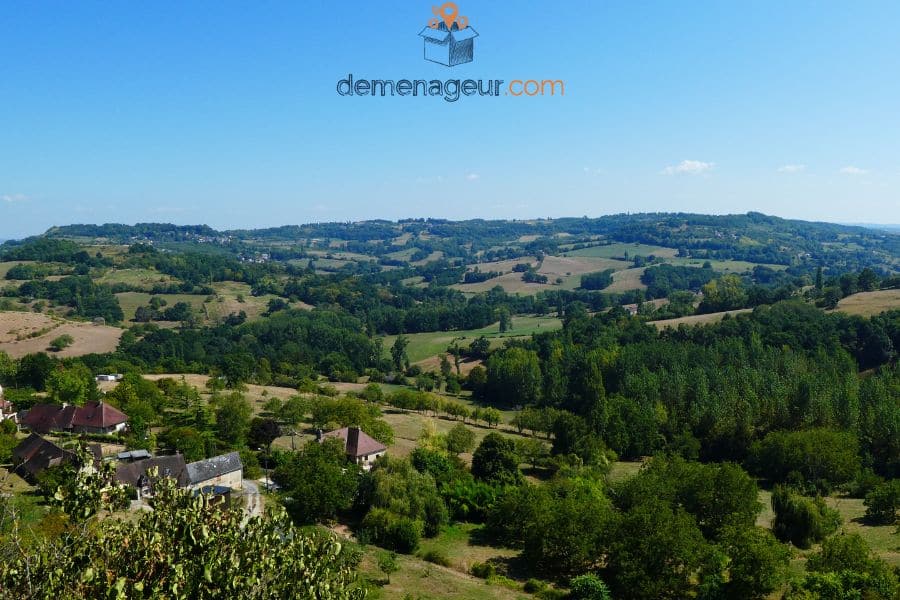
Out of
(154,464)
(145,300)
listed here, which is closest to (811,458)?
(154,464)

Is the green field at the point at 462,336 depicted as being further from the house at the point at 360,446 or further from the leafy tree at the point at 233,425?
the leafy tree at the point at 233,425

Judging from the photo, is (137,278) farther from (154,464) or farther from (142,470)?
(154,464)

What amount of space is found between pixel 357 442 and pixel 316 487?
1086cm

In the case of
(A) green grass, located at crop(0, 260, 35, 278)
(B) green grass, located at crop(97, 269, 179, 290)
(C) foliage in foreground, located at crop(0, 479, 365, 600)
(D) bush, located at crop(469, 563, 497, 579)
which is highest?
(C) foliage in foreground, located at crop(0, 479, 365, 600)

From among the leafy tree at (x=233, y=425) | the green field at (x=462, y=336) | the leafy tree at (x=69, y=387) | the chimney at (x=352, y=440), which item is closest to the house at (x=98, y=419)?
the leafy tree at (x=69, y=387)

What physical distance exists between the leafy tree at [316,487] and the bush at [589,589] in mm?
15822

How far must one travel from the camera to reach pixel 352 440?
4978 centimetres

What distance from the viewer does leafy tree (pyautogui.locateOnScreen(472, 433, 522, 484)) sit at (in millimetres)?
46781

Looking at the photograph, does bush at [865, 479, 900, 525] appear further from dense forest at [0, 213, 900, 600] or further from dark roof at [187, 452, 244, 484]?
dark roof at [187, 452, 244, 484]

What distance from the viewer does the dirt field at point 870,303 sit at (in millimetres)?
92625

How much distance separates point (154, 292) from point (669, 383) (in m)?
131

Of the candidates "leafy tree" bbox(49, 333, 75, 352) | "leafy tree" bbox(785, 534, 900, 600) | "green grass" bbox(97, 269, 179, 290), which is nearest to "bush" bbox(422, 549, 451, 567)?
"leafy tree" bbox(785, 534, 900, 600)

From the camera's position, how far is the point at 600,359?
84.8 metres

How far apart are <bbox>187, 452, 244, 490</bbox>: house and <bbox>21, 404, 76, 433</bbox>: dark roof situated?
1540 cm
